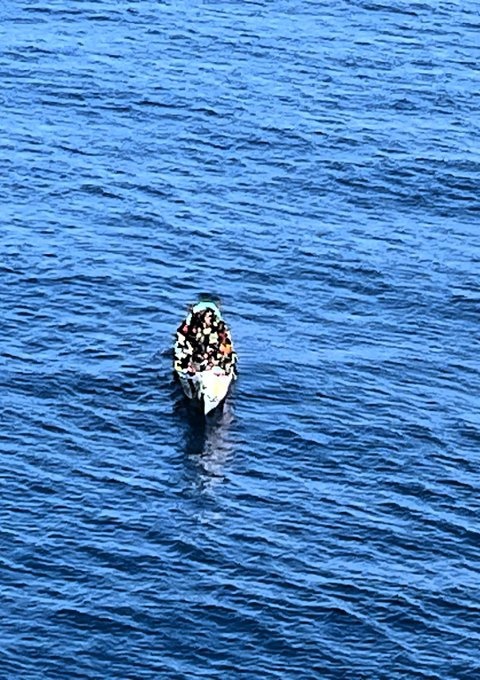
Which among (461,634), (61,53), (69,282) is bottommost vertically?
(461,634)

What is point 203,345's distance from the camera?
125938 mm

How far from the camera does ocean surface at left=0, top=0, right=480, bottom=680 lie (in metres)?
103

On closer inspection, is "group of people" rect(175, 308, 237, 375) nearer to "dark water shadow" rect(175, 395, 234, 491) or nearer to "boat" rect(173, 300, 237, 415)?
"boat" rect(173, 300, 237, 415)

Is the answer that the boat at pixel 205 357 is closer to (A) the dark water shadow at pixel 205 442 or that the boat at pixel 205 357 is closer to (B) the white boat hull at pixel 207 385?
(B) the white boat hull at pixel 207 385

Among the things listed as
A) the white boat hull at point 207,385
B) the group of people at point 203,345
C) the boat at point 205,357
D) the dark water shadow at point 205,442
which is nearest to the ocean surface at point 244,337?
the dark water shadow at point 205,442

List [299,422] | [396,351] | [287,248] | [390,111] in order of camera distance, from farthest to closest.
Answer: [390,111] < [287,248] < [396,351] < [299,422]

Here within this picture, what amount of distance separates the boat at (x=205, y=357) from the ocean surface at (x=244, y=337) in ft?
4.67

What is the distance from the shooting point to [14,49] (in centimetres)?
17588

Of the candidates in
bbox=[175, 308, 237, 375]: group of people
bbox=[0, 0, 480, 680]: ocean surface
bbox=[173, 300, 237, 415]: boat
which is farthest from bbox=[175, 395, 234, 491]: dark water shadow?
bbox=[175, 308, 237, 375]: group of people

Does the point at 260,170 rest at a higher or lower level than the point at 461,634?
higher

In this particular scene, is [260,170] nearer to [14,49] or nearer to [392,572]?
[14,49]

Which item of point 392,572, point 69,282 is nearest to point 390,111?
point 69,282

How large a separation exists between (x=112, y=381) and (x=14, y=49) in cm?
5817

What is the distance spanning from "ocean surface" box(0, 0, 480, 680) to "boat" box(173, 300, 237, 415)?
1.42 meters
